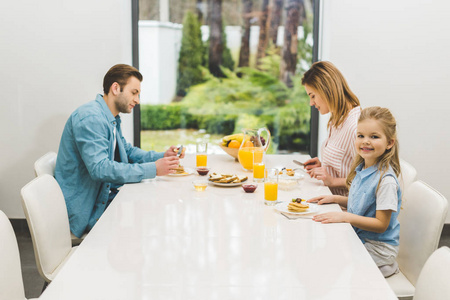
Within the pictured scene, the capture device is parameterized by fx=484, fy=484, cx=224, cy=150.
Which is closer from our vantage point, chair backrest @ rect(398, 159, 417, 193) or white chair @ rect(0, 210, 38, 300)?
white chair @ rect(0, 210, 38, 300)

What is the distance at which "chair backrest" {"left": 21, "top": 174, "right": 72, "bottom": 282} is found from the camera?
180cm

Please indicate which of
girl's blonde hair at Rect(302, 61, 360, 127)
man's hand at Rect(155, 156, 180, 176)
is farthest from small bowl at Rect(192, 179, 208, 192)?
girl's blonde hair at Rect(302, 61, 360, 127)

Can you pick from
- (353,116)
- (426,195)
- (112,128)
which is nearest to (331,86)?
(353,116)

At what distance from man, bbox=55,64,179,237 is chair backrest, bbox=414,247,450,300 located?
1.34 m

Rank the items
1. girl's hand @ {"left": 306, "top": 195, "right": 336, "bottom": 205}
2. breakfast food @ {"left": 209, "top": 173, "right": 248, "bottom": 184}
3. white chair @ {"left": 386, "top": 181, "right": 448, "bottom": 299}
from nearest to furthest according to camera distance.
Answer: white chair @ {"left": 386, "top": 181, "right": 448, "bottom": 299}, girl's hand @ {"left": 306, "top": 195, "right": 336, "bottom": 205}, breakfast food @ {"left": 209, "top": 173, "right": 248, "bottom": 184}

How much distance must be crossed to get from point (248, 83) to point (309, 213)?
2.33m

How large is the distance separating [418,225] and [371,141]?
405mm

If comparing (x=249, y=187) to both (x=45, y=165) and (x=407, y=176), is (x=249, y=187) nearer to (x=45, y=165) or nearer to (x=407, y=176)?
(x=407, y=176)

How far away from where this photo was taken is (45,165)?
2.49 m

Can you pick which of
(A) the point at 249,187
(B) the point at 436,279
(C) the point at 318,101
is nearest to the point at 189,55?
(C) the point at 318,101

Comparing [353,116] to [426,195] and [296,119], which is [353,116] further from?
[296,119]

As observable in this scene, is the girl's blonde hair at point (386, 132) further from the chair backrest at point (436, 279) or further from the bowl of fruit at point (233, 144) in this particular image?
the bowl of fruit at point (233, 144)

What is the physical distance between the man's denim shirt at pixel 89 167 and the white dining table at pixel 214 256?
307 millimetres

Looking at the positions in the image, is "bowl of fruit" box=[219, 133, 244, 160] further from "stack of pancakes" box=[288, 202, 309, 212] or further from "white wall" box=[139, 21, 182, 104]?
"white wall" box=[139, 21, 182, 104]
